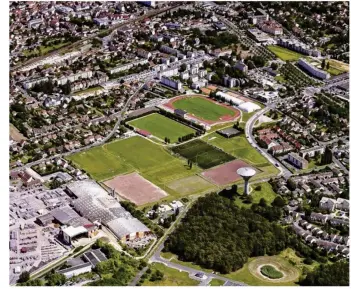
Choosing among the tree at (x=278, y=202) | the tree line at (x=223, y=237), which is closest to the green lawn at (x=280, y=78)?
the tree at (x=278, y=202)

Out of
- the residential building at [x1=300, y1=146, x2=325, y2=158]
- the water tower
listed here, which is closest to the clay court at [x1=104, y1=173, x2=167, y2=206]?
the water tower

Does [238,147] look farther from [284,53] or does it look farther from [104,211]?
[284,53]

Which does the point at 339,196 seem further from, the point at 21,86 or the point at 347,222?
the point at 21,86

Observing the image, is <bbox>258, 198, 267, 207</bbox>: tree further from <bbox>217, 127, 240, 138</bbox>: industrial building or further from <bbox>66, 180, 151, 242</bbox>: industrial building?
<bbox>217, 127, 240, 138</bbox>: industrial building

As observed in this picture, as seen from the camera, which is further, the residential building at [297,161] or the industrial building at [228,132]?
the industrial building at [228,132]

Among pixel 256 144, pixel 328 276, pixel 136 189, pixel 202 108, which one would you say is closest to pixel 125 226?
pixel 136 189

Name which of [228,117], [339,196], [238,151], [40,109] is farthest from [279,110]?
[40,109]

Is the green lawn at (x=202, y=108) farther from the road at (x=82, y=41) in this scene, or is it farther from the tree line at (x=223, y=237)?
the road at (x=82, y=41)

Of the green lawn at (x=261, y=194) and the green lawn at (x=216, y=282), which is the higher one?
the green lawn at (x=216, y=282)
